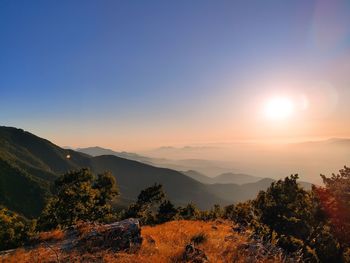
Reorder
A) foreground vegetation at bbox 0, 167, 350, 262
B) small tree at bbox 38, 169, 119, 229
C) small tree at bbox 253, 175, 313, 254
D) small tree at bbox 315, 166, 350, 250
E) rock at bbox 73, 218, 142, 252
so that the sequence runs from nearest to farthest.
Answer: rock at bbox 73, 218, 142, 252
foreground vegetation at bbox 0, 167, 350, 262
small tree at bbox 315, 166, 350, 250
small tree at bbox 253, 175, 313, 254
small tree at bbox 38, 169, 119, 229

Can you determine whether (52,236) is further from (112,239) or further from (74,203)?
(74,203)

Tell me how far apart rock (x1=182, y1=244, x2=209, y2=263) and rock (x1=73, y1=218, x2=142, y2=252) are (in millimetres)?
2245

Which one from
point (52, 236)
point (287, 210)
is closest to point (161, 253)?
point (52, 236)

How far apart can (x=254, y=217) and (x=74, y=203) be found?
178 feet

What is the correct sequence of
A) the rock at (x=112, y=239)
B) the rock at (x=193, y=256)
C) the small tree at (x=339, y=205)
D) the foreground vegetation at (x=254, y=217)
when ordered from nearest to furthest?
the rock at (x=193, y=256) < the rock at (x=112, y=239) < the foreground vegetation at (x=254, y=217) < the small tree at (x=339, y=205)

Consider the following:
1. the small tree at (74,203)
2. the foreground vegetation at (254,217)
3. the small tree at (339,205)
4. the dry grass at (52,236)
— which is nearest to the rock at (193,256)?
the foreground vegetation at (254,217)

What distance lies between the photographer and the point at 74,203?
2445 inches

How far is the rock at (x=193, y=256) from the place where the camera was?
8.92m

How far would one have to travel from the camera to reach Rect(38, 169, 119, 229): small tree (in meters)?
61.3

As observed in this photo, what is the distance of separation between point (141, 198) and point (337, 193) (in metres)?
56.0

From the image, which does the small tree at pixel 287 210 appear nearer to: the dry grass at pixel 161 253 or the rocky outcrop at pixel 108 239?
the dry grass at pixel 161 253

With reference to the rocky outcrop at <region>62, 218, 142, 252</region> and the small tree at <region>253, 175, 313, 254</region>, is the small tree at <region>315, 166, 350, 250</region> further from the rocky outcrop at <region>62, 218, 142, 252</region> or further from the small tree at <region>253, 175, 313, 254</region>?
the rocky outcrop at <region>62, 218, 142, 252</region>

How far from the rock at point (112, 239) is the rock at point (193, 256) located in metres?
2.25

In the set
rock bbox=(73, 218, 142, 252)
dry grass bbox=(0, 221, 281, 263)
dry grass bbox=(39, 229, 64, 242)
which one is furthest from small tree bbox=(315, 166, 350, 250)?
dry grass bbox=(39, 229, 64, 242)
